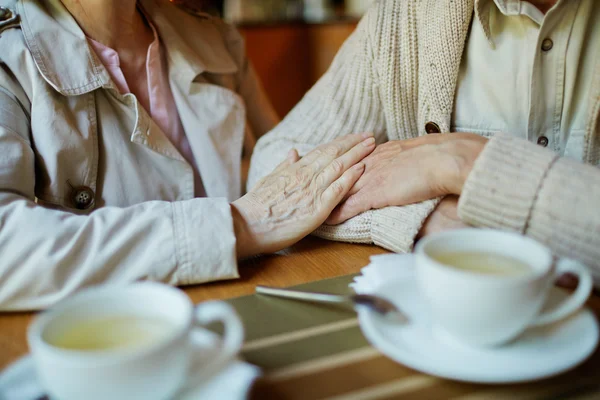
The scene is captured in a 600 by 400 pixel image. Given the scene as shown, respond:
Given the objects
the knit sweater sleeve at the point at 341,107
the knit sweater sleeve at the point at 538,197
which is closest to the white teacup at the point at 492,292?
the knit sweater sleeve at the point at 538,197

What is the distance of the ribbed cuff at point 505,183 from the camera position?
66 centimetres

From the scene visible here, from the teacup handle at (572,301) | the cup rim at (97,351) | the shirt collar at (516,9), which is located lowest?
the teacup handle at (572,301)

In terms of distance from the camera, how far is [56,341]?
468 millimetres

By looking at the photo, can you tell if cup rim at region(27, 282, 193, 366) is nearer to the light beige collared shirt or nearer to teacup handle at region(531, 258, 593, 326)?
teacup handle at region(531, 258, 593, 326)

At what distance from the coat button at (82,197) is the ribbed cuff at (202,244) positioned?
0.29 m

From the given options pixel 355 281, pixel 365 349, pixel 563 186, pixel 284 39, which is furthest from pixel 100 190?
pixel 284 39

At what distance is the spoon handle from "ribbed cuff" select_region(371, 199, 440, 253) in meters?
0.17

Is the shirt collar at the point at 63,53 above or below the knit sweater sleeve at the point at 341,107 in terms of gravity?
above

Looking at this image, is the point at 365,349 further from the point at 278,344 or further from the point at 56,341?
the point at 56,341

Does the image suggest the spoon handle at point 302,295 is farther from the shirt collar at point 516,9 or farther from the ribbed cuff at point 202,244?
the shirt collar at point 516,9

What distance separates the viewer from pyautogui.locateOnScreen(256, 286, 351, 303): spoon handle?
66 cm

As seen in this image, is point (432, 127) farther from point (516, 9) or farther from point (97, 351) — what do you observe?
point (97, 351)

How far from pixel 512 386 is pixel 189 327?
31 centimetres

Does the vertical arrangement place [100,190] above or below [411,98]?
Result: below
